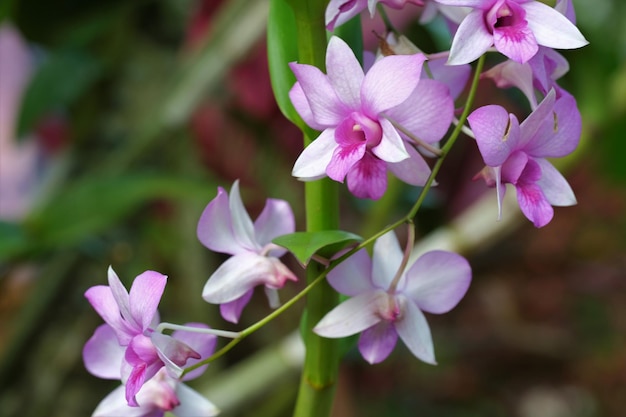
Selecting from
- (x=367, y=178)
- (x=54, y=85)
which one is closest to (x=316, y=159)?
(x=367, y=178)

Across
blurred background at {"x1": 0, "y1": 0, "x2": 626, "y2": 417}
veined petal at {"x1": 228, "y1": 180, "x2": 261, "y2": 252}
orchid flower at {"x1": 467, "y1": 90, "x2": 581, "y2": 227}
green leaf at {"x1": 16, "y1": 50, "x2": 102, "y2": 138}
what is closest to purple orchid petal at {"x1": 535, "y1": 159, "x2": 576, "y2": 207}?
orchid flower at {"x1": 467, "y1": 90, "x2": 581, "y2": 227}

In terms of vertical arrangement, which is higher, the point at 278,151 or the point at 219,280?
the point at 219,280

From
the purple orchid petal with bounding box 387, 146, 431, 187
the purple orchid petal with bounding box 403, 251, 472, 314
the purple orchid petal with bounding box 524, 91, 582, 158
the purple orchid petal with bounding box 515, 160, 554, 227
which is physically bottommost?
the purple orchid petal with bounding box 403, 251, 472, 314

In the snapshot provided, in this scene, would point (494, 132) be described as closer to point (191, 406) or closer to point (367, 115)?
point (367, 115)

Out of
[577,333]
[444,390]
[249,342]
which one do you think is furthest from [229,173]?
[577,333]

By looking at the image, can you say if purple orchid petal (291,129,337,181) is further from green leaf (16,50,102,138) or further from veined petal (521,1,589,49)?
green leaf (16,50,102,138)

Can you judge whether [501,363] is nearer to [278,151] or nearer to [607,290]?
[607,290]

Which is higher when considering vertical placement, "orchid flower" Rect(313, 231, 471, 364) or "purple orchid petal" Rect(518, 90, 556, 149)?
"purple orchid petal" Rect(518, 90, 556, 149)

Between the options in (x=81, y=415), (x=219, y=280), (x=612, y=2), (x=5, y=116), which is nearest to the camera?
(x=219, y=280)
